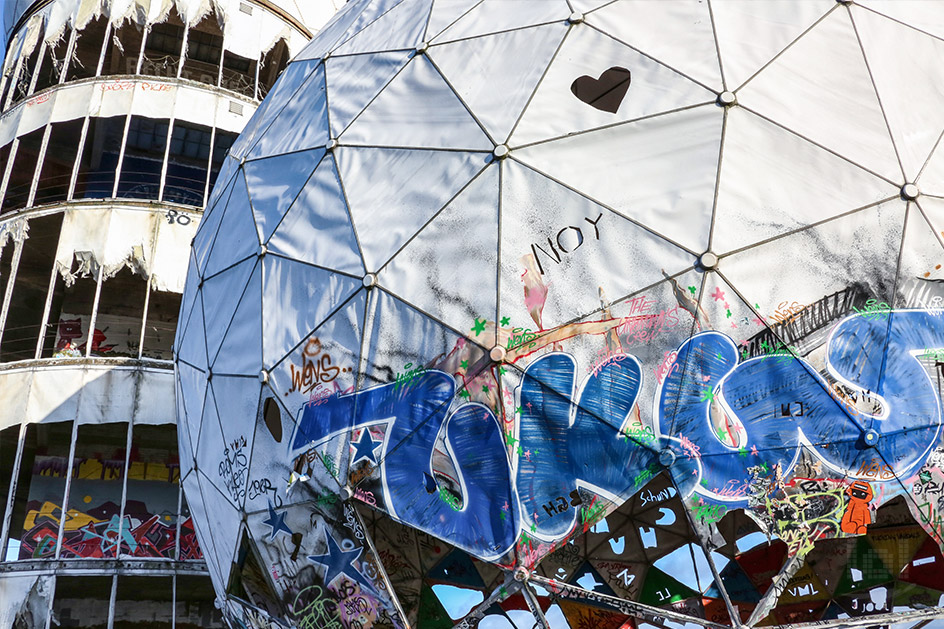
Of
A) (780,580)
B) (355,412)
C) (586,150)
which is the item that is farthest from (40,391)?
(780,580)

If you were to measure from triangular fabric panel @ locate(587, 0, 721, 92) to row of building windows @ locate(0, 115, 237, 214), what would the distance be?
12963 millimetres

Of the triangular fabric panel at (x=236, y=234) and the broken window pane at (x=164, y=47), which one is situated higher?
the broken window pane at (x=164, y=47)

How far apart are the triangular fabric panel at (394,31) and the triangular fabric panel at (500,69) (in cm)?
64

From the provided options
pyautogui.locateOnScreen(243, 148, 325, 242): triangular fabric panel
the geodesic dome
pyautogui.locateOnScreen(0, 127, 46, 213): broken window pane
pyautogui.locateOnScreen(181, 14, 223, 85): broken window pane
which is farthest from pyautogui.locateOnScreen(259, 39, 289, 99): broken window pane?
the geodesic dome

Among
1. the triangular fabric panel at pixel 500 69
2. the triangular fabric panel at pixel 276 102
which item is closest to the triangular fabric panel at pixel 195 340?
the triangular fabric panel at pixel 276 102

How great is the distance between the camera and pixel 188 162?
21188 millimetres

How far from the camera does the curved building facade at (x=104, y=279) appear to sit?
16.7 meters

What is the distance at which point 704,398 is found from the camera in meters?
6.64

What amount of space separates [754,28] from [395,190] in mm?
3384

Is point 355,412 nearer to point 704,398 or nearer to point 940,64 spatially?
point 704,398

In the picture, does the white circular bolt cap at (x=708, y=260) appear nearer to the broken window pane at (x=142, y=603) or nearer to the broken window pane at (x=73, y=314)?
the broken window pane at (x=142, y=603)

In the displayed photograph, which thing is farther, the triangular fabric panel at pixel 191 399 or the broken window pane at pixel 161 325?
the broken window pane at pixel 161 325

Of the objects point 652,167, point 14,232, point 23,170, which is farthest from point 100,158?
point 652,167

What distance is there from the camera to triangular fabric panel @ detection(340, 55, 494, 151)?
781 centimetres
